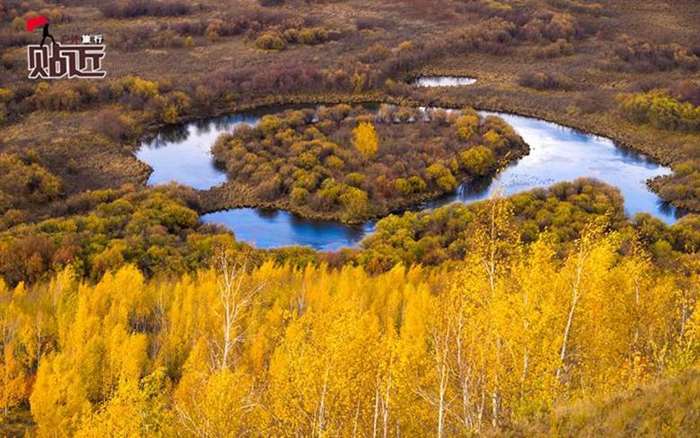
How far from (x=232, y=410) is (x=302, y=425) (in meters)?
1.66

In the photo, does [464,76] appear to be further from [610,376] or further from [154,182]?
[610,376]

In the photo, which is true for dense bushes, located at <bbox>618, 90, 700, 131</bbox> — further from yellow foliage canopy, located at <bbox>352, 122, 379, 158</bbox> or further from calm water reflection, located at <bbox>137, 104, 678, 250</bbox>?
yellow foliage canopy, located at <bbox>352, 122, 379, 158</bbox>

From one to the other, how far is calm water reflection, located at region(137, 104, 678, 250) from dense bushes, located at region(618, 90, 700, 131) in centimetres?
560

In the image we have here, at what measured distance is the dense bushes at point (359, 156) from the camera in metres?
58.5

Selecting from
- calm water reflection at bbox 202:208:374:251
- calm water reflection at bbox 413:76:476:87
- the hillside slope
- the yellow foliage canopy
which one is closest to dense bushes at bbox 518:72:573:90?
calm water reflection at bbox 413:76:476:87

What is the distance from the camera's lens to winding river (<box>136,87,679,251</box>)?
55125 millimetres

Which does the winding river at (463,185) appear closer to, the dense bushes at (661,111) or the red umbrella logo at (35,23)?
the dense bushes at (661,111)

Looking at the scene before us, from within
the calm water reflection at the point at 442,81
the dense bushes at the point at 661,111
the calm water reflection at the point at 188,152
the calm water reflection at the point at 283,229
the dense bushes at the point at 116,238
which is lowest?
the calm water reflection at the point at 283,229

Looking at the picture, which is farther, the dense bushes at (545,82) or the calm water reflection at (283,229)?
the dense bushes at (545,82)

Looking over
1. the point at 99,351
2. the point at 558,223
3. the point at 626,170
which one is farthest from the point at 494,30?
the point at 99,351

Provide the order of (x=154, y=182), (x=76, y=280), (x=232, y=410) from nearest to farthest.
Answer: (x=232, y=410) < (x=76, y=280) < (x=154, y=182)

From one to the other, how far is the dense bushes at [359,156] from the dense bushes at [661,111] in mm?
15703

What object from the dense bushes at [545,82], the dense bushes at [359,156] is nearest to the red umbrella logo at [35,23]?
the dense bushes at [359,156]

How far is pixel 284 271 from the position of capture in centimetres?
4181
